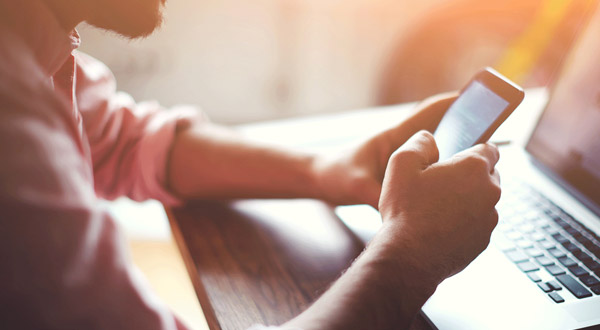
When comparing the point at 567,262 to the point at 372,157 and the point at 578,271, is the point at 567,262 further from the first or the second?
the point at 372,157

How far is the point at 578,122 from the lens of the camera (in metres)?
0.69

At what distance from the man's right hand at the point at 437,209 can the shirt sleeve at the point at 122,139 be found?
36cm

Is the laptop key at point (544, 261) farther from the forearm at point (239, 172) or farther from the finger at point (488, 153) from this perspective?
the forearm at point (239, 172)

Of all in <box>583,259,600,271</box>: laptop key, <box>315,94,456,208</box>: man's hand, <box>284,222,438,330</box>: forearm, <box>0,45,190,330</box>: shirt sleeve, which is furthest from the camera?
<box>315,94,456,208</box>: man's hand

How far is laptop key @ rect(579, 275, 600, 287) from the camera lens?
0.50 meters

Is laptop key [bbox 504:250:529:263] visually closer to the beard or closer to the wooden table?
the wooden table

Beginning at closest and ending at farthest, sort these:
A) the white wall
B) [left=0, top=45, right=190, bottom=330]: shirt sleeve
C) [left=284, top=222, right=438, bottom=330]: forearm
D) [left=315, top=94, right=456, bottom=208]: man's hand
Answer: [left=0, top=45, right=190, bottom=330]: shirt sleeve < [left=284, top=222, right=438, bottom=330]: forearm < [left=315, top=94, right=456, bottom=208]: man's hand < the white wall

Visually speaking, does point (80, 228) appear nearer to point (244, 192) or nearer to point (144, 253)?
point (244, 192)

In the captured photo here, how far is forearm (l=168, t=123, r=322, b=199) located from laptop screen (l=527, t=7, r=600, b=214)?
0.34 meters

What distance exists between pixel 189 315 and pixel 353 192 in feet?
2.65

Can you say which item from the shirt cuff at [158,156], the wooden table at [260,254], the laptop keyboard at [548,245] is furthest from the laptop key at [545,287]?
the shirt cuff at [158,156]

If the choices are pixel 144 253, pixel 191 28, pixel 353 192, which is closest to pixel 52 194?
pixel 353 192

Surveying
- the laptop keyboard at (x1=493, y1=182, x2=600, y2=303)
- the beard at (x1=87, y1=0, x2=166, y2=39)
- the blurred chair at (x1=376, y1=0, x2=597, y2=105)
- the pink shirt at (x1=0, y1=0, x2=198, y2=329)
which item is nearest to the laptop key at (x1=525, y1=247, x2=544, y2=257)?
the laptop keyboard at (x1=493, y1=182, x2=600, y2=303)

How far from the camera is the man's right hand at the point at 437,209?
0.46m
